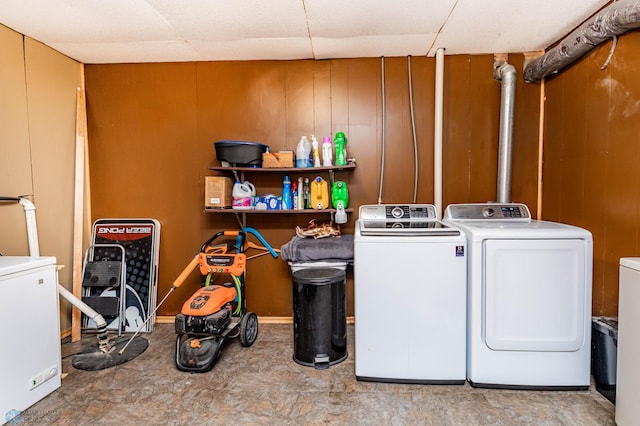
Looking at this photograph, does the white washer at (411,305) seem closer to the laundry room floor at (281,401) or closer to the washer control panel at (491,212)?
the laundry room floor at (281,401)

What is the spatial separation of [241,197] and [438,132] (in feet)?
5.89

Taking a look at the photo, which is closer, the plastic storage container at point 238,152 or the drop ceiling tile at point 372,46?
the drop ceiling tile at point 372,46

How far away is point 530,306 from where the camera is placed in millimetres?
2027

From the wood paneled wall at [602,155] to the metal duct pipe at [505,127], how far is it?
333 mm

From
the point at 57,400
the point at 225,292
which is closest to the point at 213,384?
the point at 225,292

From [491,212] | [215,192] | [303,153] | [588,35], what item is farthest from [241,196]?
[588,35]

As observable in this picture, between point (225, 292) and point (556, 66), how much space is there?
3024 mm

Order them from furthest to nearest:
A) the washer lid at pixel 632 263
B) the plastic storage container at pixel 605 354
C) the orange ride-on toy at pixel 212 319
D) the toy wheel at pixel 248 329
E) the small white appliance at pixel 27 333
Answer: the toy wheel at pixel 248 329 < the orange ride-on toy at pixel 212 319 < the plastic storage container at pixel 605 354 < the small white appliance at pixel 27 333 < the washer lid at pixel 632 263

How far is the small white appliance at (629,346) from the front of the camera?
4.99 feet

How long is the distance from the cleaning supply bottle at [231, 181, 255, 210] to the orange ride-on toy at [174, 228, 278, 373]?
0.78 ft

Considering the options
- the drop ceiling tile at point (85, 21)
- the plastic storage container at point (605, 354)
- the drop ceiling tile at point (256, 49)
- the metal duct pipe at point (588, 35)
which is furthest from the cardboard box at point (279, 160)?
the plastic storage container at point (605, 354)

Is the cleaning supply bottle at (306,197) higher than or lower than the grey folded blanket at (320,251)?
higher

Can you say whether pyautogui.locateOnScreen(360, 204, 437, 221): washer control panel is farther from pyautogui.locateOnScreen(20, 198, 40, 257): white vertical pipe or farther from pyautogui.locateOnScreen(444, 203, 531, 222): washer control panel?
pyautogui.locateOnScreen(20, 198, 40, 257): white vertical pipe

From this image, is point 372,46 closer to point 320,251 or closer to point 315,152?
point 315,152
